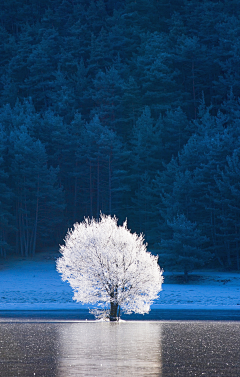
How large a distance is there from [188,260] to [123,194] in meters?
29.3

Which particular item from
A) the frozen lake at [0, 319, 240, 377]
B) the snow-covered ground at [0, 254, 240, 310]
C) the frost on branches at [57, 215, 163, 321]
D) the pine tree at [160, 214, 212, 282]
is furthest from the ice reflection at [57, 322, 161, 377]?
the pine tree at [160, 214, 212, 282]

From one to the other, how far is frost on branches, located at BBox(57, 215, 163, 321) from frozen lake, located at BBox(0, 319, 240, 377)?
5.82ft

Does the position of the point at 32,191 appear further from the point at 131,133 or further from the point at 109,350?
the point at 109,350

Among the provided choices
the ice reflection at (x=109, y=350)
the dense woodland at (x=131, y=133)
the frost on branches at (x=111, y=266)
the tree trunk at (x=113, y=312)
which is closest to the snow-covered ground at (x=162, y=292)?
the dense woodland at (x=131, y=133)

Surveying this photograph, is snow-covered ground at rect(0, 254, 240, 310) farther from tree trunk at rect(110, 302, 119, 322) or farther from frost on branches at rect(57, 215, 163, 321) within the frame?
frost on branches at rect(57, 215, 163, 321)

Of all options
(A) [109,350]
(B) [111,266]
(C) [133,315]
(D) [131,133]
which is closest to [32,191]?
(D) [131,133]

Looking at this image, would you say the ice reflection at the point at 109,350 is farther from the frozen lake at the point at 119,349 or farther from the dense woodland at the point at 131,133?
the dense woodland at the point at 131,133

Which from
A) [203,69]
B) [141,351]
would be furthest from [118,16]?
[141,351]

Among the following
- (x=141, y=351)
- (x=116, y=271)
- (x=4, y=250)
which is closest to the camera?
(x=141, y=351)

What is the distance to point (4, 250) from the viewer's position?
2997 inches

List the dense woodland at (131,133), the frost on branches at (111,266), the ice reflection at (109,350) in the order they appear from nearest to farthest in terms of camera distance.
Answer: the ice reflection at (109,350)
the frost on branches at (111,266)
the dense woodland at (131,133)

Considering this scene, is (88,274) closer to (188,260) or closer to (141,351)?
(141,351)

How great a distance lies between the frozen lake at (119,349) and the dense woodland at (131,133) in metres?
24.5

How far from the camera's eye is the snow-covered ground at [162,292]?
1868 inches
